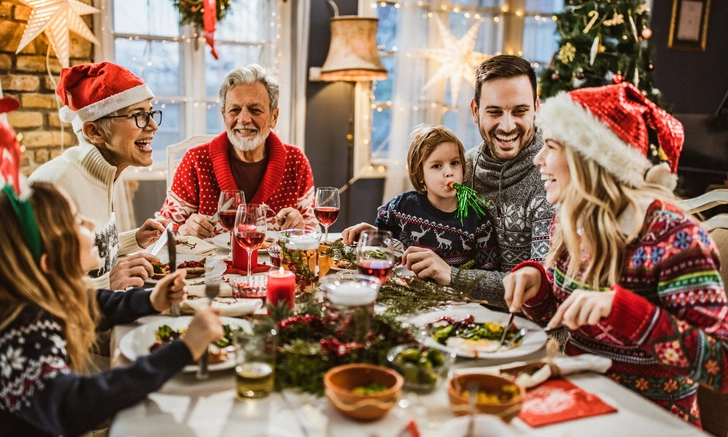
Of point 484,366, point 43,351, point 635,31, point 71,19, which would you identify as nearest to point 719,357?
point 484,366

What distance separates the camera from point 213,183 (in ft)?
9.74

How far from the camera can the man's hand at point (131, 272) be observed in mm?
1664

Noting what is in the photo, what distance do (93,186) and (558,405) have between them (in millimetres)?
1663

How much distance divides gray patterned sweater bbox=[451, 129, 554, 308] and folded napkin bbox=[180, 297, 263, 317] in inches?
27.1

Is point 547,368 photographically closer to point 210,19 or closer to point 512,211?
point 512,211

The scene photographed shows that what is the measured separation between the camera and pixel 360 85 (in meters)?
4.58

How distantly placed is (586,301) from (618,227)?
0.25 metres

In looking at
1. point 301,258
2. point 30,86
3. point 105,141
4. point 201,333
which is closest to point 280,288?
point 301,258

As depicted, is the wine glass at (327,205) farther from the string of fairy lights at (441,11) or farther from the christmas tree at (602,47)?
the christmas tree at (602,47)

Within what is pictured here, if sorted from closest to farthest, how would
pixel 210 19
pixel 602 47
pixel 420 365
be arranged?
pixel 420 365 < pixel 210 19 < pixel 602 47

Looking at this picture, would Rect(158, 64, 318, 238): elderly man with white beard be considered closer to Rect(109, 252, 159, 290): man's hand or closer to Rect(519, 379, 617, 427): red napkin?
Rect(109, 252, 159, 290): man's hand

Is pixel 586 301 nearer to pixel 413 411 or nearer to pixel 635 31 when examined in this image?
pixel 413 411

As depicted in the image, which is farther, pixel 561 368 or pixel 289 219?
pixel 289 219

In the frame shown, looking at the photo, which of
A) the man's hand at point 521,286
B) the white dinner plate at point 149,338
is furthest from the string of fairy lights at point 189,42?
the man's hand at point 521,286
